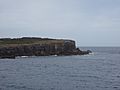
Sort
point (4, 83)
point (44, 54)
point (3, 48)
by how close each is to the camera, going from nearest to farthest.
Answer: point (4, 83) → point (3, 48) → point (44, 54)

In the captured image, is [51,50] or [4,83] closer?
[4,83]

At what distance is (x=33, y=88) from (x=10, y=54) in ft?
294

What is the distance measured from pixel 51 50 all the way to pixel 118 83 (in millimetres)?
98103

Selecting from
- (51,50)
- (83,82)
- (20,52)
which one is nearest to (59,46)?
(51,50)

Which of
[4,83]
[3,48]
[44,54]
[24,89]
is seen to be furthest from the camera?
[44,54]

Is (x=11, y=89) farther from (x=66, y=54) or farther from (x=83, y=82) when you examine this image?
(x=66, y=54)

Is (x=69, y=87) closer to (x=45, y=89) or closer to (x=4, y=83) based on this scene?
(x=45, y=89)

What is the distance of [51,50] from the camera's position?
15188 centimetres

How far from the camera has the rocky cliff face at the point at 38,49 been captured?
5344 inches

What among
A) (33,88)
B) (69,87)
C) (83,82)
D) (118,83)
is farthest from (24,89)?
(118,83)

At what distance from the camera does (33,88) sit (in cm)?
4841

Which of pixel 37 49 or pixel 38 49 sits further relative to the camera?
pixel 38 49

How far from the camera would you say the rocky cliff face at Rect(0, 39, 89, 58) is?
445ft

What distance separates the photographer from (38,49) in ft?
483
